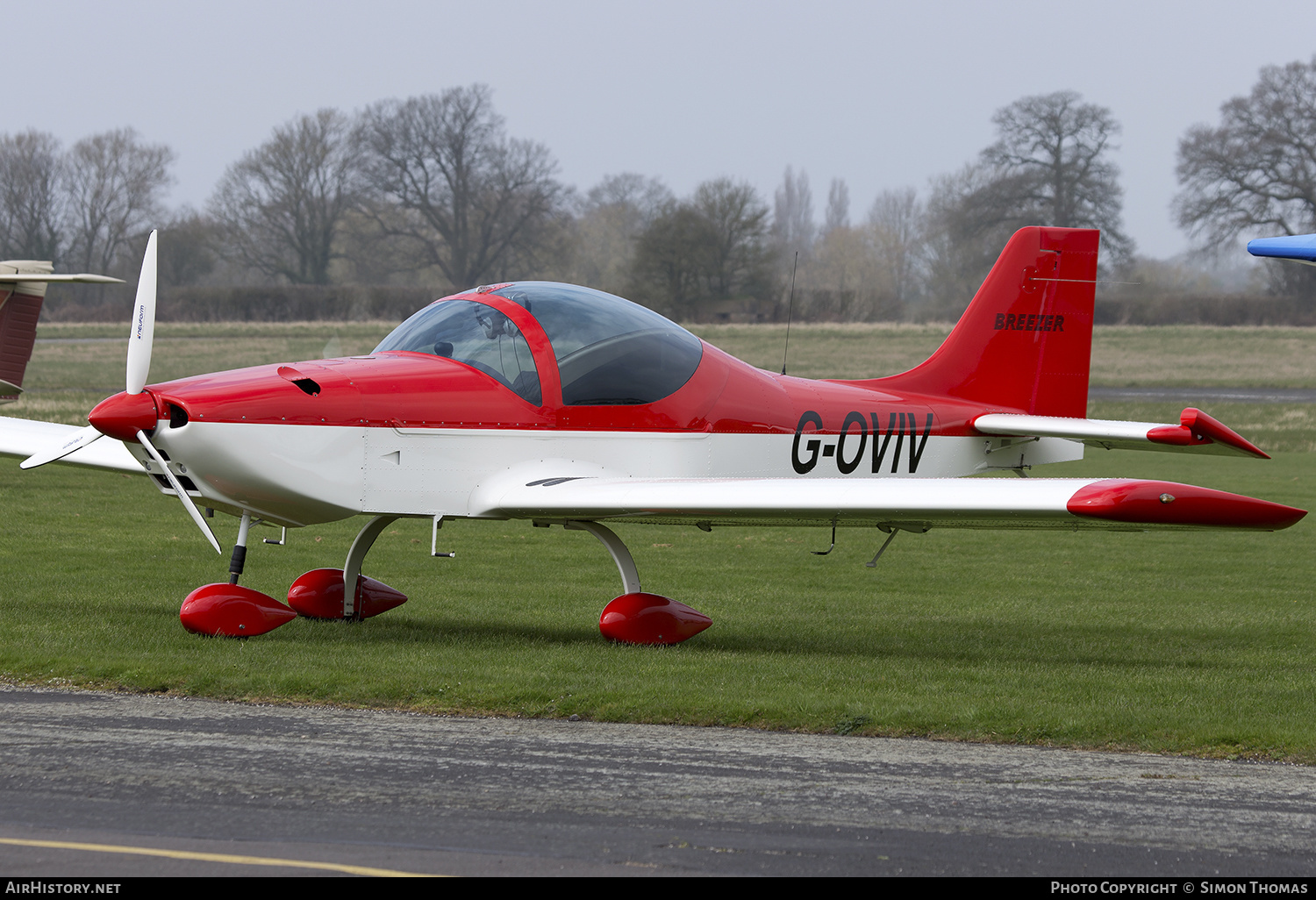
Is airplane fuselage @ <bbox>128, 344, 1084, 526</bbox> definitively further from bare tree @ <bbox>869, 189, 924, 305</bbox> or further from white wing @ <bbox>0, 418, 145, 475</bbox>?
bare tree @ <bbox>869, 189, 924, 305</bbox>

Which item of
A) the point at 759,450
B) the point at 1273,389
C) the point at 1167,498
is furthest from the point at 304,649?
the point at 1273,389

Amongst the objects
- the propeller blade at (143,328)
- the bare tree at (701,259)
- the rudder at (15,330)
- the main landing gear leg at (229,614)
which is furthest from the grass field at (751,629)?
the bare tree at (701,259)

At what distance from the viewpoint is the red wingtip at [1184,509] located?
23.9 ft

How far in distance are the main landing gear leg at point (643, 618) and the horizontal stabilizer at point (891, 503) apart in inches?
20.6

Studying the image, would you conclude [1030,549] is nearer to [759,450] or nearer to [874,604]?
[874,604]

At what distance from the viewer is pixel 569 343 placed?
31.1ft

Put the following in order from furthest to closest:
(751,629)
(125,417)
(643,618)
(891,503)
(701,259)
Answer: (701,259) → (751,629) → (643,618) → (125,417) → (891,503)

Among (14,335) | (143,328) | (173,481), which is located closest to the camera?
(173,481)

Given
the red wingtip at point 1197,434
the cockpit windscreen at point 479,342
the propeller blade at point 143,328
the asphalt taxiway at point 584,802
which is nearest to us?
the asphalt taxiway at point 584,802

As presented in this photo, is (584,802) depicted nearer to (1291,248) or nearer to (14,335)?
(1291,248)

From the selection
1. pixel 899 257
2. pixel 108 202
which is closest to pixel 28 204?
pixel 108 202

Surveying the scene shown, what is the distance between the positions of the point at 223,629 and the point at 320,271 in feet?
215

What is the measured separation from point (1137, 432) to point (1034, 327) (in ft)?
7.17

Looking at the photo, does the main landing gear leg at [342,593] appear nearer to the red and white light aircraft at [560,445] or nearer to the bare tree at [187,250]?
the red and white light aircraft at [560,445]
